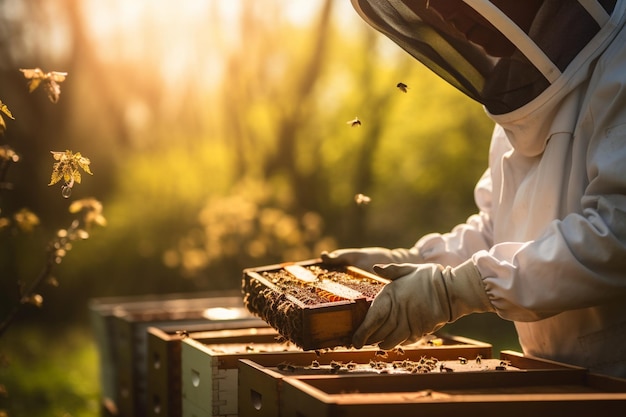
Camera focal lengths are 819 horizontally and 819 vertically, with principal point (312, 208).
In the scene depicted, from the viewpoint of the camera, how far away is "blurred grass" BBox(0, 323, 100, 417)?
6.21 metres

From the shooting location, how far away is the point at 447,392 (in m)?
2.15

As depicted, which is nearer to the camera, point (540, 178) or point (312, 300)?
point (312, 300)

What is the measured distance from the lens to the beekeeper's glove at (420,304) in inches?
96.5

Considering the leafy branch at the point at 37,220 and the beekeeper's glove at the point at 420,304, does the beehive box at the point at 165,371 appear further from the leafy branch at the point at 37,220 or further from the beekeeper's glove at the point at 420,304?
the beekeeper's glove at the point at 420,304

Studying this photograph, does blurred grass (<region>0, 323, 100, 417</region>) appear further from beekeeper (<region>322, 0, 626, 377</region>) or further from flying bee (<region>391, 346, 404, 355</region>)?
beekeeper (<region>322, 0, 626, 377</region>)

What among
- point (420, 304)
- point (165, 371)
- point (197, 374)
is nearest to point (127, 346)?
point (165, 371)

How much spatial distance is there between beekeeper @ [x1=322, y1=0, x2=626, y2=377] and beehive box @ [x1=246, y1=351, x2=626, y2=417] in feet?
0.63

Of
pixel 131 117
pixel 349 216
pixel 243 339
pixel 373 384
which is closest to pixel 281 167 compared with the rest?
pixel 349 216

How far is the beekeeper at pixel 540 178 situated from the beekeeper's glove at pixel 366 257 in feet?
1.47

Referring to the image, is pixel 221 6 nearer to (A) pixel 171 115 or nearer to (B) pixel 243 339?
(A) pixel 171 115

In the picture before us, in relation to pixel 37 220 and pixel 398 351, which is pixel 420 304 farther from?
pixel 37 220

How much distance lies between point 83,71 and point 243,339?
12863 millimetres

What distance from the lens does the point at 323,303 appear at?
2.42 m

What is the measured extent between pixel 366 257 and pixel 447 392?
1.12m
